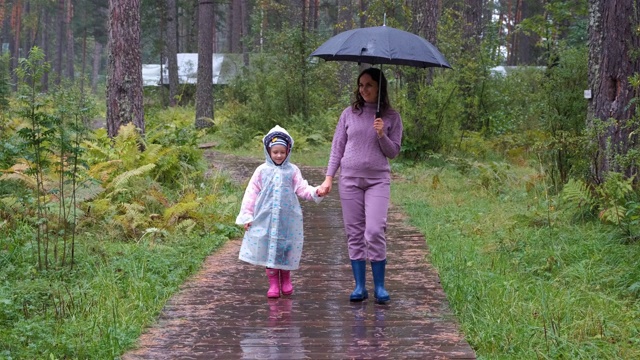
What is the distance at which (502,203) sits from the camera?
11.7 meters

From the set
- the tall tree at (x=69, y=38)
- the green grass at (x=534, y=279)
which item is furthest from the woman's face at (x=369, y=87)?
the tall tree at (x=69, y=38)

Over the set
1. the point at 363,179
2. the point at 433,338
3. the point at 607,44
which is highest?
the point at 607,44

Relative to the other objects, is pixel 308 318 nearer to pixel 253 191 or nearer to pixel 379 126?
pixel 253 191

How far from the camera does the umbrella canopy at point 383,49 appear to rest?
20.9 feet

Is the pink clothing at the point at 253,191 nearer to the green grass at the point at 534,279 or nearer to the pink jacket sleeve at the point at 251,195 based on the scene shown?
the pink jacket sleeve at the point at 251,195

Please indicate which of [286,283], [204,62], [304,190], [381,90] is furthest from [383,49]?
[204,62]

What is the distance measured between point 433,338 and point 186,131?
31.0 feet

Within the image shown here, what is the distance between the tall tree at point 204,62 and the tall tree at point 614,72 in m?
16.4

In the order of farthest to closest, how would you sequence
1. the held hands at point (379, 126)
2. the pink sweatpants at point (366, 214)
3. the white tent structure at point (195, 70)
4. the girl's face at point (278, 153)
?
Answer: 1. the white tent structure at point (195, 70)
2. the girl's face at point (278, 153)
3. the pink sweatpants at point (366, 214)
4. the held hands at point (379, 126)

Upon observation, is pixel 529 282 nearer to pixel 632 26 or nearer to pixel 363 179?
pixel 363 179

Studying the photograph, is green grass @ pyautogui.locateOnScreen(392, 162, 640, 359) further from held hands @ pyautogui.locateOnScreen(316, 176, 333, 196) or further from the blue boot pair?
held hands @ pyautogui.locateOnScreen(316, 176, 333, 196)

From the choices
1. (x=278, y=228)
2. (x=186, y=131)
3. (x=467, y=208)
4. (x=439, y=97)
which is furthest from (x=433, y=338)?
(x=439, y=97)

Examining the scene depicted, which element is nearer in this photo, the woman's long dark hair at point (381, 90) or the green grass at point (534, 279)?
the green grass at point (534, 279)

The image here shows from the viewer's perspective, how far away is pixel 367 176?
6.53 meters
